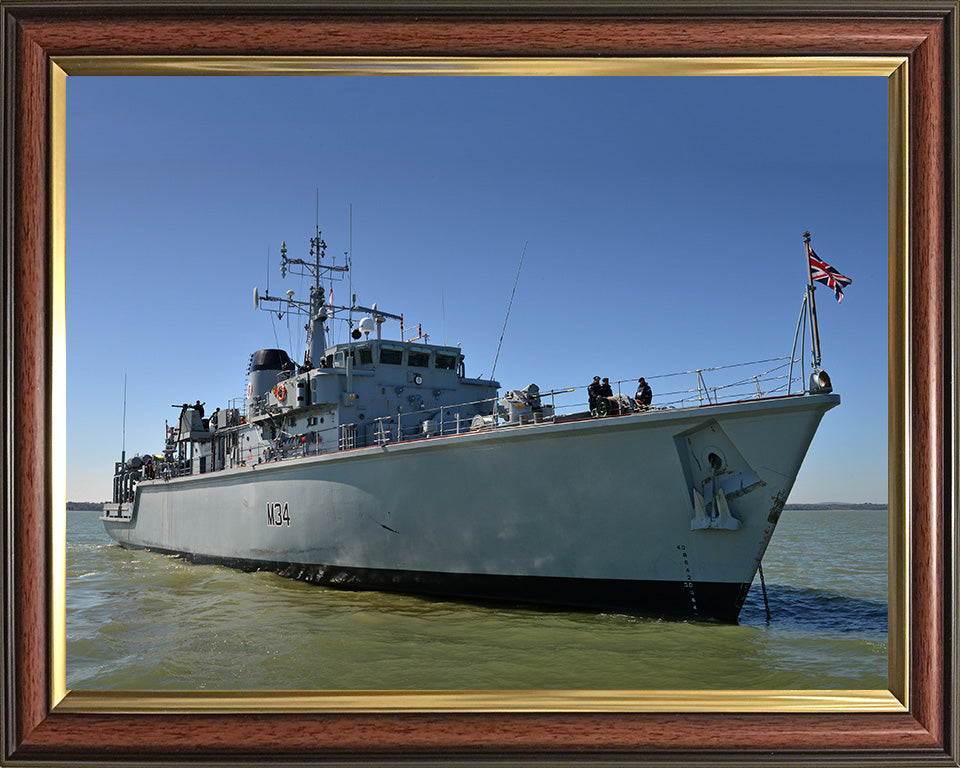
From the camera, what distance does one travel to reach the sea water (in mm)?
4145

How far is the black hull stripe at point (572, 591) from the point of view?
34.5 feet

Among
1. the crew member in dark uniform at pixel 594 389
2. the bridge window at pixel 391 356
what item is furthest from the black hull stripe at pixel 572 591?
the bridge window at pixel 391 356

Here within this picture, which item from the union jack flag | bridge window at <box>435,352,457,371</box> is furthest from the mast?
bridge window at <box>435,352,457,371</box>

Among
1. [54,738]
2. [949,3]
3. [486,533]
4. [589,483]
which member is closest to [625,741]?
[54,738]

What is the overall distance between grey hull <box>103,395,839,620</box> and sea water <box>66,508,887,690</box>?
0.51m

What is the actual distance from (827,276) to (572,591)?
6.60 metres

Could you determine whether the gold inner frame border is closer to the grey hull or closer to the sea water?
the sea water

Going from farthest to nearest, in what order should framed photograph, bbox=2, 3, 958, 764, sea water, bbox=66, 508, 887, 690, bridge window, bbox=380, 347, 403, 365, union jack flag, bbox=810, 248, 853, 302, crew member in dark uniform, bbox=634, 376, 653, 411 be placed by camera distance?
bridge window, bbox=380, 347, 403, 365 → crew member in dark uniform, bbox=634, 376, 653, 411 → union jack flag, bbox=810, 248, 853, 302 → sea water, bbox=66, 508, 887, 690 → framed photograph, bbox=2, 3, 958, 764

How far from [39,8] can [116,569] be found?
20.0m

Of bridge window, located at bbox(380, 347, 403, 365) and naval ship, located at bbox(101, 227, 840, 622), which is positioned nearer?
naval ship, located at bbox(101, 227, 840, 622)

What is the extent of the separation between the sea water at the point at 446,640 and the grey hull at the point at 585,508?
509 millimetres

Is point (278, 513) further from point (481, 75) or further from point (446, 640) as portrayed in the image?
point (481, 75)

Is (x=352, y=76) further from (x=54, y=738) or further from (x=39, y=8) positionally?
(x=54, y=738)

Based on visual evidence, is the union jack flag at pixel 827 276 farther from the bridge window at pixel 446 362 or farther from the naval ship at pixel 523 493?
the bridge window at pixel 446 362
